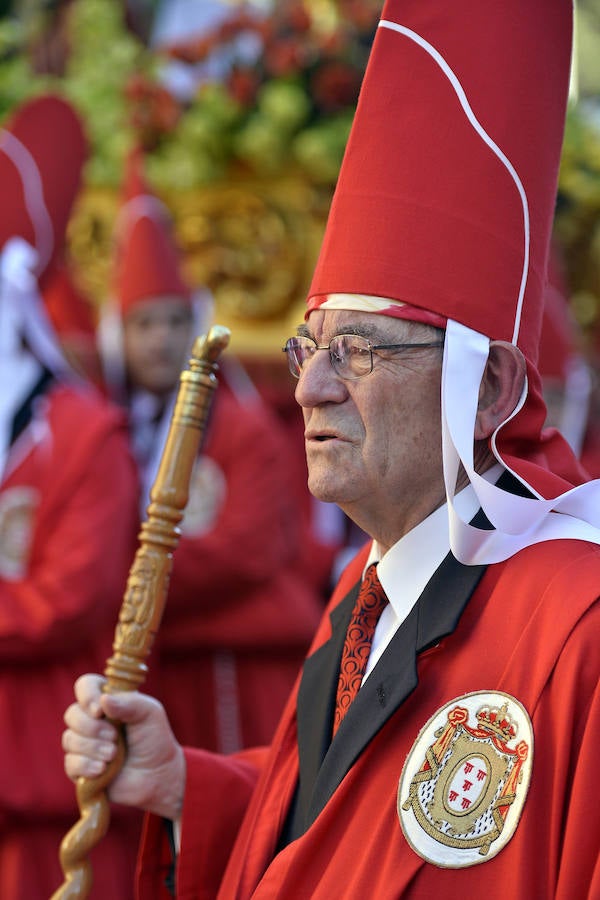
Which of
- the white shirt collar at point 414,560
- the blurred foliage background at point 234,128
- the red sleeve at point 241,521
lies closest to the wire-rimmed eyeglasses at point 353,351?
the white shirt collar at point 414,560

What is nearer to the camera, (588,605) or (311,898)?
(588,605)

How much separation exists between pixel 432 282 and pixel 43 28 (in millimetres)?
6090

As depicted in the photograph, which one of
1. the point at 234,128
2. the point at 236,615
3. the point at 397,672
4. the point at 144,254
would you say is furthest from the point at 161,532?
the point at 234,128

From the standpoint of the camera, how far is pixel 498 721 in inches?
69.0

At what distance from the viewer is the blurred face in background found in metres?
5.09

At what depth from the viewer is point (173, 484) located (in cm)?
243

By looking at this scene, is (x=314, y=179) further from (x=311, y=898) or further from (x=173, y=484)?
(x=311, y=898)

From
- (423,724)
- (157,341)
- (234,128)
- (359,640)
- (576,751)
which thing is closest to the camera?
(576,751)

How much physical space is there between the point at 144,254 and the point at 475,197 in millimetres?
3478

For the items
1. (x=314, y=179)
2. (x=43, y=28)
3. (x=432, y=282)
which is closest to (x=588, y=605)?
(x=432, y=282)

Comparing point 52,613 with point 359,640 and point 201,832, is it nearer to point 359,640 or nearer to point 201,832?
point 201,832

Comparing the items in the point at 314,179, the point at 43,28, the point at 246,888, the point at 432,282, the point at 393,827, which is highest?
the point at 43,28

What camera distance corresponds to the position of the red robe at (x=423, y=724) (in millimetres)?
1663

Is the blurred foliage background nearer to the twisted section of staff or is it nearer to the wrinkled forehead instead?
the twisted section of staff
